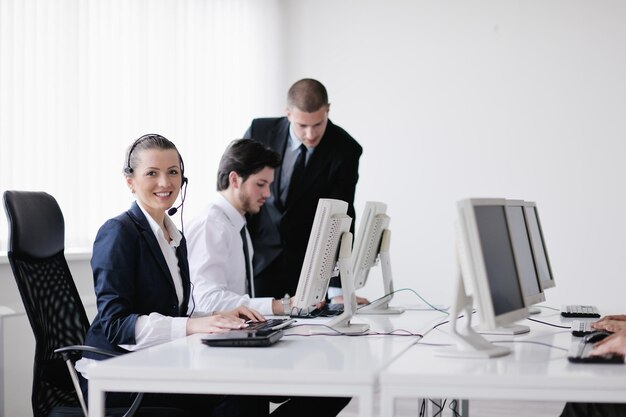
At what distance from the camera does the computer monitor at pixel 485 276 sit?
2.00m

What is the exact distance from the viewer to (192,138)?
17.0 ft

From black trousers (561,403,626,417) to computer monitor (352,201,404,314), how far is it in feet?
3.15

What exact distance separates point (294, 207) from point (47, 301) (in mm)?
1811

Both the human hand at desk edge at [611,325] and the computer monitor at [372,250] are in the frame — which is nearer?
the human hand at desk edge at [611,325]

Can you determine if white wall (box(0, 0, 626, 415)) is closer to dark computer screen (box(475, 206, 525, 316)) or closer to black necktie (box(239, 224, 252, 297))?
black necktie (box(239, 224, 252, 297))

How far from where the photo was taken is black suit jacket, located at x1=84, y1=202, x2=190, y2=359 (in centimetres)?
239

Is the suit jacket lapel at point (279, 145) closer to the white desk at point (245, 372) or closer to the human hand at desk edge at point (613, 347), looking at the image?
the white desk at point (245, 372)

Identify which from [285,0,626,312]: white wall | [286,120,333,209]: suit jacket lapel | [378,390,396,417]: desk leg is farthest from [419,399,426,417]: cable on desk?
[285,0,626,312]: white wall

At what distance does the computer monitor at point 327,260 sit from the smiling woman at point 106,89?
1.88 meters

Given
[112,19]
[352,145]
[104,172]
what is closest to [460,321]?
[352,145]

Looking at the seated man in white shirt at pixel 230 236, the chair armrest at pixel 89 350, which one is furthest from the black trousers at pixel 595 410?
the chair armrest at pixel 89 350

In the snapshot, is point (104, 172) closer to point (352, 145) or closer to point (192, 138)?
point (192, 138)

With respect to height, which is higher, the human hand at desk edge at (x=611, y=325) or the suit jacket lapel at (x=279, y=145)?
the suit jacket lapel at (x=279, y=145)

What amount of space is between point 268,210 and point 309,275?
1732 millimetres
